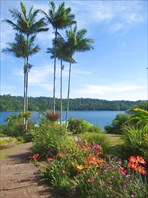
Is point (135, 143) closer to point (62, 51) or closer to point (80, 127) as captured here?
point (80, 127)

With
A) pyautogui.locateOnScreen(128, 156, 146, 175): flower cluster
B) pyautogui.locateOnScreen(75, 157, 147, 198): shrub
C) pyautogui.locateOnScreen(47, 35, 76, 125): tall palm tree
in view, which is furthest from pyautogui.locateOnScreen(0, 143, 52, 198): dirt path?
pyautogui.locateOnScreen(47, 35, 76, 125): tall palm tree

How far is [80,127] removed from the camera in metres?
17.6

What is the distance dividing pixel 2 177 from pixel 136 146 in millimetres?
2934

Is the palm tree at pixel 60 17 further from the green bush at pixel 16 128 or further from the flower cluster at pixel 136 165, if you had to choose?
the flower cluster at pixel 136 165

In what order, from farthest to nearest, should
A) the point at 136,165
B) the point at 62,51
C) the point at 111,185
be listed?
1. the point at 62,51
2. the point at 136,165
3. the point at 111,185

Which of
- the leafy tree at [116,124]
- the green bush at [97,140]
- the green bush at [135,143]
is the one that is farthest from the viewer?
the leafy tree at [116,124]

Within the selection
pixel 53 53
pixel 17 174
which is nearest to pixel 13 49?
pixel 53 53

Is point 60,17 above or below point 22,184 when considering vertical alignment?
above

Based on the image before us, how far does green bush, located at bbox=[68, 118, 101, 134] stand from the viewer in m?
17.2

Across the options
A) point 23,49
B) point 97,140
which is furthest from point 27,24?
point 97,140

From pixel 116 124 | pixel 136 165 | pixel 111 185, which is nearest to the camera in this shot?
pixel 111 185

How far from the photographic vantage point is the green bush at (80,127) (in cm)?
1722

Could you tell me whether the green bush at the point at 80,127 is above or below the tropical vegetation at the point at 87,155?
below

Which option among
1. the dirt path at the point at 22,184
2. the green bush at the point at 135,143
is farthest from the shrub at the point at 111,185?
the green bush at the point at 135,143
